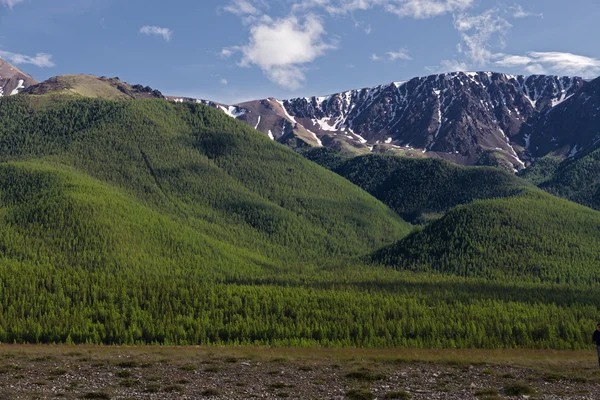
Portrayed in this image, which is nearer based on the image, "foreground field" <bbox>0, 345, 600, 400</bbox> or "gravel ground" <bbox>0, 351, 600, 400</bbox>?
"gravel ground" <bbox>0, 351, 600, 400</bbox>

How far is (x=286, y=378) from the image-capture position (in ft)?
237

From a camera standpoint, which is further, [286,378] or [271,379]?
[286,378]

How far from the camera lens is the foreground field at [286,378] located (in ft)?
202

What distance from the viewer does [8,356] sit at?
9262 cm

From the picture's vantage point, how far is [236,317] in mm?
195875

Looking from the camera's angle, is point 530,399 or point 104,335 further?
point 104,335

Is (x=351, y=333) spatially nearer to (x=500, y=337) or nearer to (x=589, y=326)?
(x=500, y=337)

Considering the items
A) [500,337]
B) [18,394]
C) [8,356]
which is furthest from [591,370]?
[500,337]

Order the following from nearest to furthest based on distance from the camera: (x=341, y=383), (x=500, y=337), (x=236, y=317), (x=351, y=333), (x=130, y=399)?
(x=130, y=399) < (x=341, y=383) < (x=500, y=337) < (x=351, y=333) < (x=236, y=317)

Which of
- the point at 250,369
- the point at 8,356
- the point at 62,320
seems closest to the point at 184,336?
the point at 62,320

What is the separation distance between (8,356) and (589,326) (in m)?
165

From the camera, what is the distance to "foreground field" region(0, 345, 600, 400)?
61.7m

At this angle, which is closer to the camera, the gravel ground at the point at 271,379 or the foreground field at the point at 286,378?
the gravel ground at the point at 271,379

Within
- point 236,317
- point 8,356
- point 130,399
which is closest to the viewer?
point 130,399
